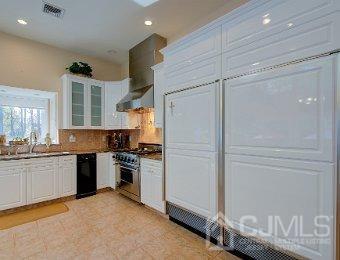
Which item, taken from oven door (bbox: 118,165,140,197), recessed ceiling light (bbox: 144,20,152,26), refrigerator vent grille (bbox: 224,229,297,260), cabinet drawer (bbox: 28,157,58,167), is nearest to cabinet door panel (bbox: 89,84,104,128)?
cabinet drawer (bbox: 28,157,58,167)

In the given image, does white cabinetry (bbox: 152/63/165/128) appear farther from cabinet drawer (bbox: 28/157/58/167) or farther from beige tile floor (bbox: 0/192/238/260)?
cabinet drawer (bbox: 28/157/58/167)

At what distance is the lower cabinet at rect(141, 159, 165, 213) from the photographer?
112 inches

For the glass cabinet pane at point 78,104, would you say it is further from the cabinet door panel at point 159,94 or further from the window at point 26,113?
the cabinet door panel at point 159,94

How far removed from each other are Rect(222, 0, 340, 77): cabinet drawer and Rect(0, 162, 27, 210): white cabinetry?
3.38m

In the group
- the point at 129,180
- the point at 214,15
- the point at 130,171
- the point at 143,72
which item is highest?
the point at 214,15

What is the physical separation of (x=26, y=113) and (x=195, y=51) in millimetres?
3652

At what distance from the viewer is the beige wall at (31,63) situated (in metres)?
3.42

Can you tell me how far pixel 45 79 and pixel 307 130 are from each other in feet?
14.2

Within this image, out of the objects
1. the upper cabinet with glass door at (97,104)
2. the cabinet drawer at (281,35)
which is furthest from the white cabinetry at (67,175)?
the cabinet drawer at (281,35)

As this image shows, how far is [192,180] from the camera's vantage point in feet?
7.80

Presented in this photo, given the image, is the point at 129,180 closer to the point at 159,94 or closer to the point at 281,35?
the point at 159,94

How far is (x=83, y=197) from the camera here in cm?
384

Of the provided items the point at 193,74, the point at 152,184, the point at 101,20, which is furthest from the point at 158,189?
the point at 101,20

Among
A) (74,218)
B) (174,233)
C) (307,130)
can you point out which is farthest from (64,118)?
(307,130)
